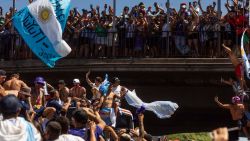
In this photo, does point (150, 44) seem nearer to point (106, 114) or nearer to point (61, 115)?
point (106, 114)

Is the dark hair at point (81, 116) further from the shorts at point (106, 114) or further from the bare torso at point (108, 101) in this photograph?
the bare torso at point (108, 101)

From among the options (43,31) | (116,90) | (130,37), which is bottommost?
(116,90)

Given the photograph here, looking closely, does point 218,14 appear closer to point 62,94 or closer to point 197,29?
point 197,29

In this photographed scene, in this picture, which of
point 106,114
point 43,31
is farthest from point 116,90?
point 43,31

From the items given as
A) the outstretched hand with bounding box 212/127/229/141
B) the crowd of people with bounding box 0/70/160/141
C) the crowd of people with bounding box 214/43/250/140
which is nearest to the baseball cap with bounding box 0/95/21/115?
the crowd of people with bounding box 0/70/160/141

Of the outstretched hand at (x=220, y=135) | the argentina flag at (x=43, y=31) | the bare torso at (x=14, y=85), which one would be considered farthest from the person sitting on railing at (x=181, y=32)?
the outstretched hand at (x=220, y=135)

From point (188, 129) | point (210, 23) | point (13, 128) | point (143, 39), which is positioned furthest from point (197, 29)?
point (13, 128)

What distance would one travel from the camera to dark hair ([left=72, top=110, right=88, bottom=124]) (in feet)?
23.1

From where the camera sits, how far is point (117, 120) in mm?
15227

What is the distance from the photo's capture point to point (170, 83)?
1889 centimetres

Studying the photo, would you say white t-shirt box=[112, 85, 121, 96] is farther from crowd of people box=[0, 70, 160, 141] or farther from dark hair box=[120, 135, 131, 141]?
dark hair box=[120, 135, 131, 141]

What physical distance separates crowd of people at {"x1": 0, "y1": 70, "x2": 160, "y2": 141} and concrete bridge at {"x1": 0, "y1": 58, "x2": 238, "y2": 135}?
110 centimetres

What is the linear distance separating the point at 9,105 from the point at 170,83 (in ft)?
42.1

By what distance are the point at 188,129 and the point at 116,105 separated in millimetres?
4320
